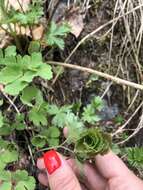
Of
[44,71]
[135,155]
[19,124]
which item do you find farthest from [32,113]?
[135,155]

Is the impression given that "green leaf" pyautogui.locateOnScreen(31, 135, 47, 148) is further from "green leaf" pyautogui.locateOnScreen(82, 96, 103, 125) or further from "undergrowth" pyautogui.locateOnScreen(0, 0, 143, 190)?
"green leaf" pyautogui.locateOnScreen(82, 96, 103, 125)

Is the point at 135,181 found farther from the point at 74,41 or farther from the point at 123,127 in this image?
the point at 74,41

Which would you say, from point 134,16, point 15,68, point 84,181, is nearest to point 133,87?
point 134,16

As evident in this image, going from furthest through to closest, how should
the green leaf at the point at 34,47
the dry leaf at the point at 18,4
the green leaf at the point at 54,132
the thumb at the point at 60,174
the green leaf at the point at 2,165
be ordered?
the dry leaf at the point at 18,4 → the green leaf at the point at 34,47 → the green leaf at the point at 54,132 → the green leaf at the point at 2,165 → the thumb at the point at 60,174

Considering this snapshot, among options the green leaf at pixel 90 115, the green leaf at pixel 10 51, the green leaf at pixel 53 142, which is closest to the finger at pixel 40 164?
the green leaf at pixel 53 142

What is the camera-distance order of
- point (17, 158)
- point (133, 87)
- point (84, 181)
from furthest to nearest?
point (133, 87) < point (84, 181) < point (17, 158)

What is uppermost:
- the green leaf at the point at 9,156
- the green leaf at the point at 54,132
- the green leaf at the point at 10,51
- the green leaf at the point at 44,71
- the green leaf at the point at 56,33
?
the green leaf at the point at 56,33

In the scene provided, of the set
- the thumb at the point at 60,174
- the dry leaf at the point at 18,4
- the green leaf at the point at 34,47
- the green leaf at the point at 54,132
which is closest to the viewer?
the thumb at the point at 60,174

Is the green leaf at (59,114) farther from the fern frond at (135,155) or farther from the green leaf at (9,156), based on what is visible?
the fern frond at (135,155)
